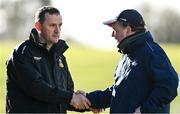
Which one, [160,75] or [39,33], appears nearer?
[160,75]

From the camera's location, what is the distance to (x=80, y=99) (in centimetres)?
921

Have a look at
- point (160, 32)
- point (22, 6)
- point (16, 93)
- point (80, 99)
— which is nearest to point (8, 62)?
point (16, 93)

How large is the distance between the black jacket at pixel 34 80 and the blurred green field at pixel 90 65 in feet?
47.6

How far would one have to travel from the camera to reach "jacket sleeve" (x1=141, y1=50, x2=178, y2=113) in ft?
26.8

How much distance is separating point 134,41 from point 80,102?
1219 millimetres

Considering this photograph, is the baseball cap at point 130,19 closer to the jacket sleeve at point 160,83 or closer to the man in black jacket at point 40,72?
the jacket sleeve at point 160,83

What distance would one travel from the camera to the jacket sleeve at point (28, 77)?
28.2 feet

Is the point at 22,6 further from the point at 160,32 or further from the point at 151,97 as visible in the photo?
the point at 151,97

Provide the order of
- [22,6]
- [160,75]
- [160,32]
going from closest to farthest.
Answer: [160,75], [160,32], [22,6]

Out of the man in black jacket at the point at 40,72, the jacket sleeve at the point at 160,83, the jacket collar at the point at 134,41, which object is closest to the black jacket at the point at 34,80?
the man in black jacket at the point at 40,72

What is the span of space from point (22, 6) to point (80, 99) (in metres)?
61.4

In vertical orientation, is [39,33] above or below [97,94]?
above

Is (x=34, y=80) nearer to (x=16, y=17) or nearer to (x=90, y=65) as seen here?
(x=90, y=65)

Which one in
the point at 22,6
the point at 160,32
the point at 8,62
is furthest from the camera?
the point at 22,6
